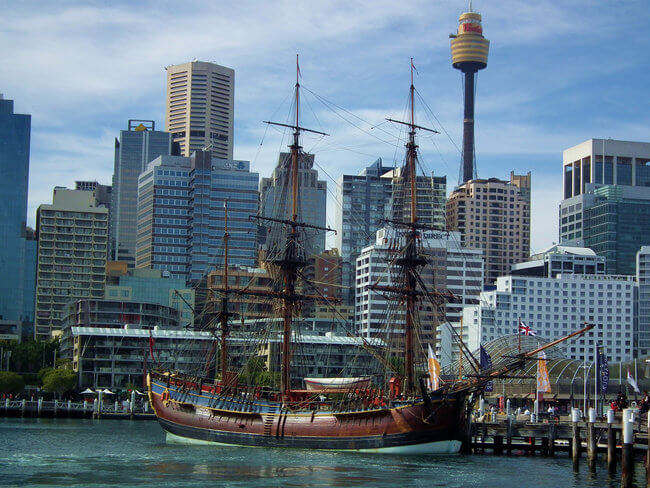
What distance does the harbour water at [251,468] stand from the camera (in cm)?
6875

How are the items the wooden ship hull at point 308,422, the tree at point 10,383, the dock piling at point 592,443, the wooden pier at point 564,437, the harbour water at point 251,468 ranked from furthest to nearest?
the tree at point 10,383, the wooden ship hull at point 308,422, the wooden pier at point 564,437, the dock piling at point 592,443, the harbour water at point 251,468

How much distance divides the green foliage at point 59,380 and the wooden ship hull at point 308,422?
5773 centimetres

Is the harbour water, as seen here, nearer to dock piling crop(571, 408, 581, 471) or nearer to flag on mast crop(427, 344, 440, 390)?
dock piling crop(571, 408, 581, 471)

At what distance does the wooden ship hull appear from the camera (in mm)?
86062

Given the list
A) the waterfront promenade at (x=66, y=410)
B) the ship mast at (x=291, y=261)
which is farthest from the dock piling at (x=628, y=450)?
the waterfront promenade at (x=66, y=410)

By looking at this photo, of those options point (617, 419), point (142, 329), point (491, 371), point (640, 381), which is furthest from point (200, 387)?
point (142, 329)

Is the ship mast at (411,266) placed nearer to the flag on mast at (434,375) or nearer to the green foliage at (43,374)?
the flag on mast at (434,375)

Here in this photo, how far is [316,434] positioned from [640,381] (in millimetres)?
77855

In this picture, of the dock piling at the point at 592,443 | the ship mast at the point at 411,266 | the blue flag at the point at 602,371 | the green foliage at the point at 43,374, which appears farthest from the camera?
the green foliage at the point at 43,374

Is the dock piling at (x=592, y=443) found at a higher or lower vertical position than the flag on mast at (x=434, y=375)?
lower

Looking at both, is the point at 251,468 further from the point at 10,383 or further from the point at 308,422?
the point at 10,383

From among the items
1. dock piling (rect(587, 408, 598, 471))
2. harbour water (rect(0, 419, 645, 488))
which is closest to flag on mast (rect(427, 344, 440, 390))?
harbour water (rect(0, 419, 645, 488))

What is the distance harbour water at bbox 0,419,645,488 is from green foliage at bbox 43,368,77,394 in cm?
6229

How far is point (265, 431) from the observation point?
95312 millimetres
